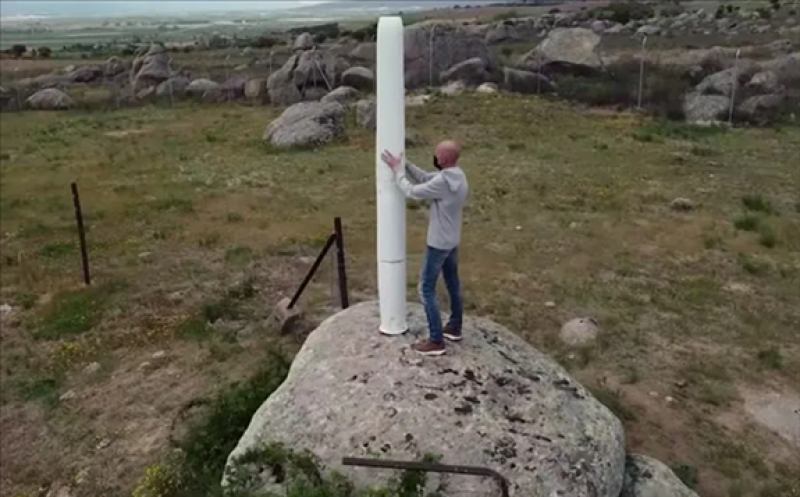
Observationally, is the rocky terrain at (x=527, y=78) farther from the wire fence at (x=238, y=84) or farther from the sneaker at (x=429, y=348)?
the sneaker at (x=429, y=348)

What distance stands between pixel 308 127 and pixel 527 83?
34.4ft

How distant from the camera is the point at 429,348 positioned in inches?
237

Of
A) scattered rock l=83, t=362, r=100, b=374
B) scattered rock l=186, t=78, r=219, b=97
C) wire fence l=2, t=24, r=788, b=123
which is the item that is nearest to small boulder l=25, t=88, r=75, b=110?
wire fence l=2, t=24, r=788, b=123

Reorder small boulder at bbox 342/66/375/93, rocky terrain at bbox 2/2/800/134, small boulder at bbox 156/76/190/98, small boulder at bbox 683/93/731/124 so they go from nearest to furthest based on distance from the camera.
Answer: small boulder at bbox 683/93/731/124 → rocky terrain at bbox 2/2/800/134 → small boulder at bbox 342/66/375/93 → small boulder at bbox 156/76/190/98

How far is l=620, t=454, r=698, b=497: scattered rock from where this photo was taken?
5.71m

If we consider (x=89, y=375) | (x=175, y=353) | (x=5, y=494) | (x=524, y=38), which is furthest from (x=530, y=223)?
(x=524, y=38)

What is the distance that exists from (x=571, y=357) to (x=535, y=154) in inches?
420

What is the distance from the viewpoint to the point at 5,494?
7.21 meters

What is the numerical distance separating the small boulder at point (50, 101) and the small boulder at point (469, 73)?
14.5 meters

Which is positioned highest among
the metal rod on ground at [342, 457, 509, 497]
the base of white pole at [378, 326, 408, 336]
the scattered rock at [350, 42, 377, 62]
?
the scattered rock at [350, 42, 377, 62]

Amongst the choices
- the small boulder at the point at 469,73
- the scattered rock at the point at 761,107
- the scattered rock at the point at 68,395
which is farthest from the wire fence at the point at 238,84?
the scattered rock at the point at 68,395

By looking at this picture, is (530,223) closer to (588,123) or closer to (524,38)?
(588,123)

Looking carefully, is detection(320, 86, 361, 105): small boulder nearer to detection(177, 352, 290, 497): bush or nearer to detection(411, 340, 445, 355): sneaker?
detection(177, 352, 290, 497): bush

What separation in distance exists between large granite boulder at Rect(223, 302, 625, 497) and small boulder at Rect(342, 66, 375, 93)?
25.6 m
